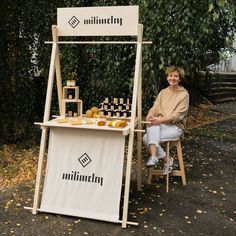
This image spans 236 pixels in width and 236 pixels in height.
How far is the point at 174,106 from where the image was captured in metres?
4.12

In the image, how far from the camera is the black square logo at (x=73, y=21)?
359 cm

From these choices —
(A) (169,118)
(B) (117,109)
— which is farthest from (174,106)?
(B) (117,109)

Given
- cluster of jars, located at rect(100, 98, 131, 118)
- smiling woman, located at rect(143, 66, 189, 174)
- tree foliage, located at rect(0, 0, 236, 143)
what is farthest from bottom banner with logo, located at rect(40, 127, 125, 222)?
tree foliage, located at rect(0, 0, 236, 143)

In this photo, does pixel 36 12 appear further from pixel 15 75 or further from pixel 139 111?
pixel 139 111

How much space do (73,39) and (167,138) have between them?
2.81 meters

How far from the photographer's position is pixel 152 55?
506 centimetres

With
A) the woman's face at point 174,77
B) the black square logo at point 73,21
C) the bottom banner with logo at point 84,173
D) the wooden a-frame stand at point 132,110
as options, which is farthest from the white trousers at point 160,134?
the black square logo at point 73,21

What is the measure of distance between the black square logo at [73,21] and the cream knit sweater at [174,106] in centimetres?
130

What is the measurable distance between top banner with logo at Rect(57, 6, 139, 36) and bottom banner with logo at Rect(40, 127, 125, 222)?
0.95 m

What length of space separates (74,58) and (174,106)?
2.65 meters

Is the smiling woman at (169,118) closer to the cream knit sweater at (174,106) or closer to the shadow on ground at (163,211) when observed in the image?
the cream knit sweater at (174,106)

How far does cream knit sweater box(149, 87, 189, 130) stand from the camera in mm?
4090

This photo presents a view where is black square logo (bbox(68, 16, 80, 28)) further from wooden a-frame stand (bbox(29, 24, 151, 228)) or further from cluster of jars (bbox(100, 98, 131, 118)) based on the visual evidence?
cluster of jars (bbox(100, 98, 131, 118))

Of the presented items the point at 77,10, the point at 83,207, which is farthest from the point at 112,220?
the point at 77,10
